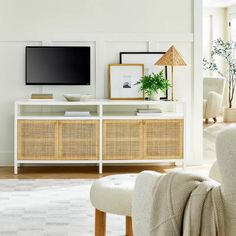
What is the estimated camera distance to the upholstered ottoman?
330cm

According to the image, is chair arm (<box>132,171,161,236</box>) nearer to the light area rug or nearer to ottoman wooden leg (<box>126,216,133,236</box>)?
ottoman wooden leg (<box>126,216,133,236</box>)

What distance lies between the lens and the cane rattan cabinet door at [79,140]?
5863 millimetres

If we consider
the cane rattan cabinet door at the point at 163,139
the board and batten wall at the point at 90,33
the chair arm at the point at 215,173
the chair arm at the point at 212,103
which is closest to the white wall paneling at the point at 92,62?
the board and batten wall at the point at 90,33

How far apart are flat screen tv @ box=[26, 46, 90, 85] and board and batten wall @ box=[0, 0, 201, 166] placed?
107 millimetres

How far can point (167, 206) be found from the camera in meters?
2.17

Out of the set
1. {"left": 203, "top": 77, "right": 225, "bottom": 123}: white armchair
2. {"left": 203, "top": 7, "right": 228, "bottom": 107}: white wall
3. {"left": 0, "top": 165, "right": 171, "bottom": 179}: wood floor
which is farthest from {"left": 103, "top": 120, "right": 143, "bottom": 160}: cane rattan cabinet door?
{"left": 203, "top": 7, "right": 228, "bottom": 107}: white wall

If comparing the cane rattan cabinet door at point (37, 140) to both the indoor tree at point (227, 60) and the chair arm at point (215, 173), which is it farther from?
the indoor tree at point (227, 60)

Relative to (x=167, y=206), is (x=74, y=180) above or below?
below

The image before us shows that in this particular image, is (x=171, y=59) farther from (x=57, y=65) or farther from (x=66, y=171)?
(x=66, y=171)

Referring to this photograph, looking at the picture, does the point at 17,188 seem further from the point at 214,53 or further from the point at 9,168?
the point at 214,53

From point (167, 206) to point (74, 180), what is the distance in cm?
345

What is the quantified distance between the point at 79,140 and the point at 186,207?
3.79m

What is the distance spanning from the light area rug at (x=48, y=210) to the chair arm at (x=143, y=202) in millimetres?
1320

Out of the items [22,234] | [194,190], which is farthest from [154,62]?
[194,190]
